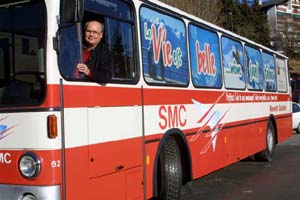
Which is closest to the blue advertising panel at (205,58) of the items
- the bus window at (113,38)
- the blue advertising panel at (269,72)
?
the bus window at (113,38)

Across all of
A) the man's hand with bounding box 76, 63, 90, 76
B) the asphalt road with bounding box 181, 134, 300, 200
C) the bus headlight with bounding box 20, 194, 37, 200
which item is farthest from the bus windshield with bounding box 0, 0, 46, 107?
the asphalt road with bounding box 181, 134, 300, 200

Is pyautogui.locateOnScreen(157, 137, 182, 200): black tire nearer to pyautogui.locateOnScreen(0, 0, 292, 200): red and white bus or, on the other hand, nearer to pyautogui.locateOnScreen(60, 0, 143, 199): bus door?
pyautogui.locateOnScreen(0, 0, 292, 200): red and white bus

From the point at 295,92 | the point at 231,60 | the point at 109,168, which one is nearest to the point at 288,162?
the point at 231,60

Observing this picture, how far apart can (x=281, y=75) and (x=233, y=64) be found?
4.94 meters

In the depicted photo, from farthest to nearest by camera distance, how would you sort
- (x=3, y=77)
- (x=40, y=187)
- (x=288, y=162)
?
(x=288, y=162)
(x=3, y=77)
(x=40, y=187)

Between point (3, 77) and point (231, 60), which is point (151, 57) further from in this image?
point (231, 60)

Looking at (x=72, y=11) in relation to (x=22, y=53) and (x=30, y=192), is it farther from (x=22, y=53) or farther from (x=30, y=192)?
(x=30, y=192)

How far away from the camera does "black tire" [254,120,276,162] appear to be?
13188mm

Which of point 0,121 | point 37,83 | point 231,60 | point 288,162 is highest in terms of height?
point 231,60

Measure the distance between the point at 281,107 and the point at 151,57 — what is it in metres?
8.53

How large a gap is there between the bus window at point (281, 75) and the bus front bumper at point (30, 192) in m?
10.8

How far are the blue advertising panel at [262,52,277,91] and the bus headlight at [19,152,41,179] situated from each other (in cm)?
911

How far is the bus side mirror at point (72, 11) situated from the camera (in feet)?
16.4

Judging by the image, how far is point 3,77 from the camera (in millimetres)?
5285
